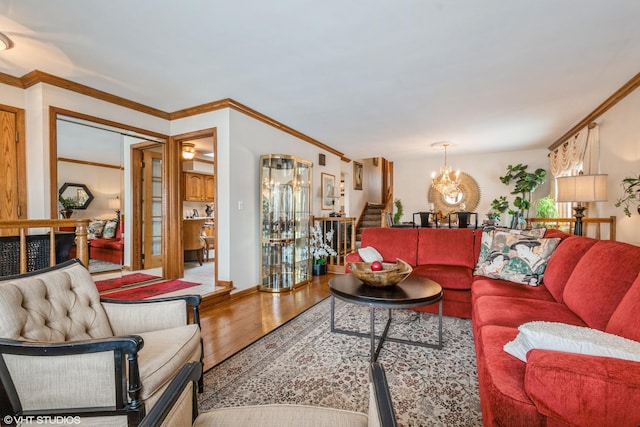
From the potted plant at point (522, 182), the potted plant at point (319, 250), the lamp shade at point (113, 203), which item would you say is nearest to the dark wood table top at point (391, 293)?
the potted plant at point (319, 250)

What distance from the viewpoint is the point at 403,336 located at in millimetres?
2539

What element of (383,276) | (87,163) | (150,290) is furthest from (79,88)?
(383,276)

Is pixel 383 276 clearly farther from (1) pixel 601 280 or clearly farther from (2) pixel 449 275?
(1) pixel 601 280

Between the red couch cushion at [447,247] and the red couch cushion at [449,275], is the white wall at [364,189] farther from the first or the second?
the red couch cushion at [449,275]

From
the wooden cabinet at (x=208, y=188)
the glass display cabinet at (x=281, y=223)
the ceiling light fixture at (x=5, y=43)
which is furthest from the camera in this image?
the wooden cabinet at (x=208, y=188)

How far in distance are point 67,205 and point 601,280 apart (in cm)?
589

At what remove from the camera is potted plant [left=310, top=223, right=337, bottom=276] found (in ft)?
16.3

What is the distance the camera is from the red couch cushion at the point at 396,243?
11.6ft

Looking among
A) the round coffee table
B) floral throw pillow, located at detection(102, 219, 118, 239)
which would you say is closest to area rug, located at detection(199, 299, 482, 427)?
the round coffee table

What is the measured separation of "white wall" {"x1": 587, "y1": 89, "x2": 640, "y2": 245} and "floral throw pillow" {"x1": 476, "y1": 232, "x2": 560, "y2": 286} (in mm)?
1442

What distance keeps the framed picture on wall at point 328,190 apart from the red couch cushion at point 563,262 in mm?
4117

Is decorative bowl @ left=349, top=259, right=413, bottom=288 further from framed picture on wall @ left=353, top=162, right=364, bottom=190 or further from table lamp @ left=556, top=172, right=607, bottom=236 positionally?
framed picture on wall @ left=353, top=162, right=364, bottom=190

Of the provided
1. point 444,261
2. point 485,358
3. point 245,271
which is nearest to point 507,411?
point 485,358

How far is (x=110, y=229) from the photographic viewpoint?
5.11 meters
